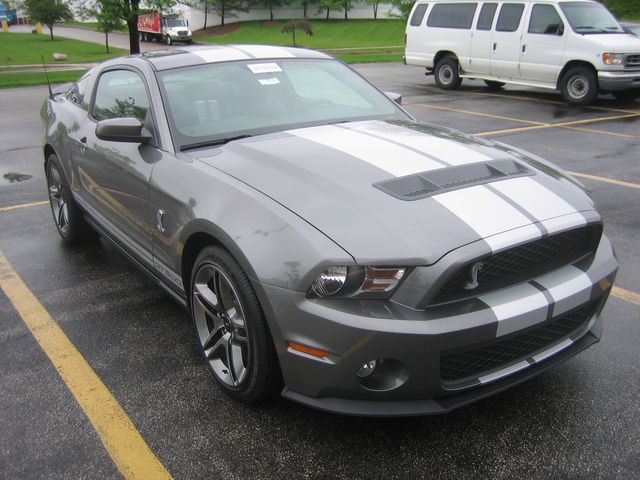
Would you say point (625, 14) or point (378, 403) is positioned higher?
point (625, 14)

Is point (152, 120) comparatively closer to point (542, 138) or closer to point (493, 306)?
point (493, 306)

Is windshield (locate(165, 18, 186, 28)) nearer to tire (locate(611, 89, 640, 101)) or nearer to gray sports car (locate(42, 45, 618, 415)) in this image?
tire (locate(611, 89, 640, 101))

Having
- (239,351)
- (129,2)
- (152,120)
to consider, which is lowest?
(239,351)

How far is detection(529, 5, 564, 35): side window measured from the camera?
12.1 m

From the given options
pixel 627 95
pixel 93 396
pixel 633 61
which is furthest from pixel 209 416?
pixel 627 95

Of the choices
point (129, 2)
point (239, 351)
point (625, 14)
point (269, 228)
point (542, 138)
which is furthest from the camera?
point (625, 14)

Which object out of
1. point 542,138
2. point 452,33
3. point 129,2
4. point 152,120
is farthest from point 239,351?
point 129,2

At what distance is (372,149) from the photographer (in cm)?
310

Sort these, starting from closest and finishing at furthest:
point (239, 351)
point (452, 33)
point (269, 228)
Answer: point (269, 228)
point (239, 351)
point (452, 33)

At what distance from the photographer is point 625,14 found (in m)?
31.4

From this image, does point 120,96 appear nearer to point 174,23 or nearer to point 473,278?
point 473,278

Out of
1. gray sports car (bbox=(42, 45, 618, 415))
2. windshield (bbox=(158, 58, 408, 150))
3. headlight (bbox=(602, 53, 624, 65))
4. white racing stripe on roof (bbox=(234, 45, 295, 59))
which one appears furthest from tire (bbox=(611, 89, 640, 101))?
gray sports car (bbox=(42, 45, 618, 415))

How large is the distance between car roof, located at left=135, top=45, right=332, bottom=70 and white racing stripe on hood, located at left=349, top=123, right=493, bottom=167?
902 mm

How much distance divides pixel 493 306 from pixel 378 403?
1.89 feet
